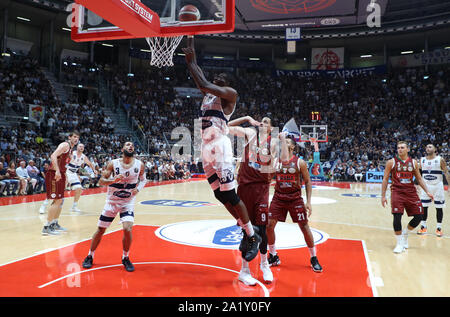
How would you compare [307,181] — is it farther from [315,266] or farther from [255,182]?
[315,266]

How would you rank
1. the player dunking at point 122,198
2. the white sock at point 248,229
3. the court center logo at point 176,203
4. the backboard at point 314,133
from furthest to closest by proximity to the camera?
the backboard at point 314,133 < the court center logo at point 176,203 < the player dunking at point 122,198 < the white sock at point 248,229

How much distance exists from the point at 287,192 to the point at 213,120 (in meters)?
1.67

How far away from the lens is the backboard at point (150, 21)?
6.65 m

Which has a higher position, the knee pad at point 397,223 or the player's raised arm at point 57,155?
the player's raised arm at point 57,155

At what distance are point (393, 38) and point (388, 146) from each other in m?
11.5

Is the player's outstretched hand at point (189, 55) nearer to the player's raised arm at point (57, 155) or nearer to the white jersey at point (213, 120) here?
the white jersey at point (213, 120)

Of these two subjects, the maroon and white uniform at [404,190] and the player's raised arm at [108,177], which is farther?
the maroon and white uniform at [404,190]

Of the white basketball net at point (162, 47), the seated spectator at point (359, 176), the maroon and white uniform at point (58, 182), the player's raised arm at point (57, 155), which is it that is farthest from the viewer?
the seated spectator at point (359, 176)

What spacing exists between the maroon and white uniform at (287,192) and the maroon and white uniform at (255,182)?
0.47m

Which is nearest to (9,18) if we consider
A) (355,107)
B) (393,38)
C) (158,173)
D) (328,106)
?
(158,173)

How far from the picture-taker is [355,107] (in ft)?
96.4

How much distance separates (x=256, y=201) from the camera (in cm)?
396

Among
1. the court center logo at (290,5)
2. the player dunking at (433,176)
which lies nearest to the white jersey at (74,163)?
the player dunking at (433,176)
